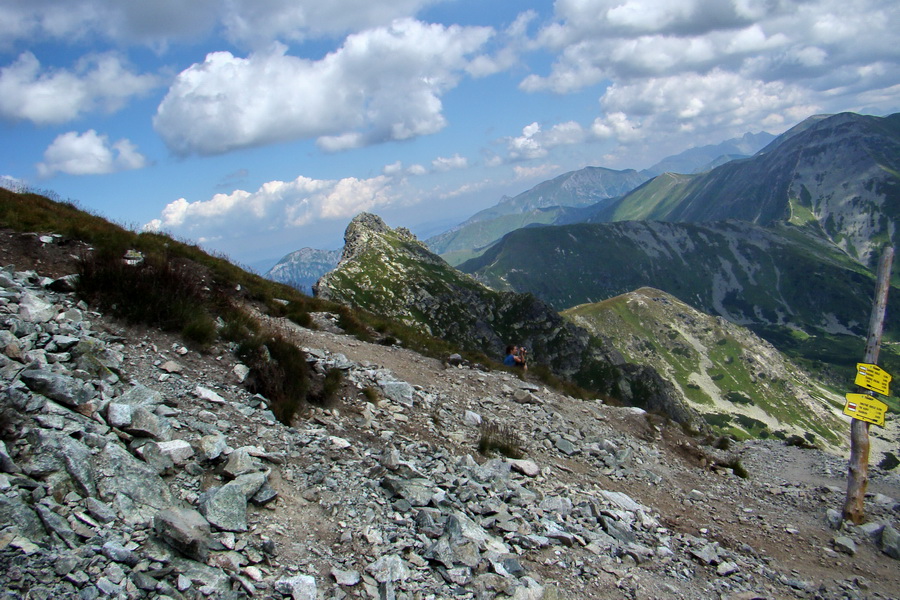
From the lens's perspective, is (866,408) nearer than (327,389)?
No

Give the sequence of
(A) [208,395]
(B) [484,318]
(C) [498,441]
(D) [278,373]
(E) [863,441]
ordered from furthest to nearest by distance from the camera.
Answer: (B) [484,318] → (E) [863,441] → (C) [498,441] → (D) [278,373] → (A) [208,395]

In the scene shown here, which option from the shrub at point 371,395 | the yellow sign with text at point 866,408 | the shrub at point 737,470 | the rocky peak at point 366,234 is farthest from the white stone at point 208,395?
the rocky peak at point 366,234

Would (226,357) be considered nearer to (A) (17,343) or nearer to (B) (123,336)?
(B) (123,336)

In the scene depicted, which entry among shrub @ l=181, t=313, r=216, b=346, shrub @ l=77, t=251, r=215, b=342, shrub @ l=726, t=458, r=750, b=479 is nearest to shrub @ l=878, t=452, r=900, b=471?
shrub @ l=726, t=458, r=750, b=479

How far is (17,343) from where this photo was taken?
780cm

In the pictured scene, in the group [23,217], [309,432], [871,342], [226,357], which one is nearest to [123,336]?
[226,357]

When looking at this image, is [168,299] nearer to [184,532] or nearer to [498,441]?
[184,532]

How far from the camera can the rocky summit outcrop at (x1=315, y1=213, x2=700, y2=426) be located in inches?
4695

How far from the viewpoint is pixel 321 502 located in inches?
299

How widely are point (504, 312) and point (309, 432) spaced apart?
13003cm

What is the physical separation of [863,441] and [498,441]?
1035 centimetres

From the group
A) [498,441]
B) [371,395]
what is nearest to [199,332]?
[371,395]

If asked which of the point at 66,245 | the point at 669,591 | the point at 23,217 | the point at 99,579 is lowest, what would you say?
the point at 669,591

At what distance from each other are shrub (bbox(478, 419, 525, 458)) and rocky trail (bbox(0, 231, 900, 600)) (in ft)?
0.38
